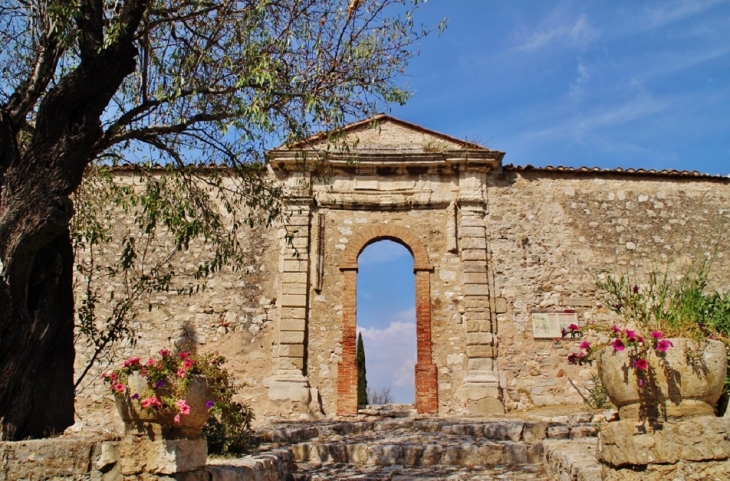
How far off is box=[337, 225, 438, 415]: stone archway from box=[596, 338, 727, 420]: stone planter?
7.12 metres

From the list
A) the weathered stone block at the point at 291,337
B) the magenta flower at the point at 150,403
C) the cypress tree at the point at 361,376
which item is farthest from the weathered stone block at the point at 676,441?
the cypress tree at the point at 361,376

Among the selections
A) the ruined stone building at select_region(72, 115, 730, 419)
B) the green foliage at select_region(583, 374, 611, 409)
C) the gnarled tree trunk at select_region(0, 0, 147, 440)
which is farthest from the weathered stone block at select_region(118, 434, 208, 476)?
A: the green foliage at select_region(583, 374, 611, 409)

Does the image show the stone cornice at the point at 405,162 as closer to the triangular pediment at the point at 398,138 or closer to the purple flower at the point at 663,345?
the triangular pediment at the point at 398,138

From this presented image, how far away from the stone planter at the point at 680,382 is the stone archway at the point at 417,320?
23.4 ft

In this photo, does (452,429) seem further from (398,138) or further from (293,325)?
(398,138)

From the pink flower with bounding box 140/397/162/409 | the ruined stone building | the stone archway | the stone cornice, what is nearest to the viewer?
the pink flower with bounding box 140/397/162/409

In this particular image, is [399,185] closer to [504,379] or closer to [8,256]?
[504,379]

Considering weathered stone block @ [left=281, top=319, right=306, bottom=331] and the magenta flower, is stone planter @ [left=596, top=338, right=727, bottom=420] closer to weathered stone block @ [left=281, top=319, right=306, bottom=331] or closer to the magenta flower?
the magenta flower

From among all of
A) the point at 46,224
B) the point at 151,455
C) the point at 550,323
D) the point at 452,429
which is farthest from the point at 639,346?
the point at 550,323

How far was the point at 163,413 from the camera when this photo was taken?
14.6 ft

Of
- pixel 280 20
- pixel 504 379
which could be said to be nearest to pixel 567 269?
pixel 504 379

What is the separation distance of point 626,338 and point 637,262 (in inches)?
329

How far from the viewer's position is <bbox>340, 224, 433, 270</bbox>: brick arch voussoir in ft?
39.4

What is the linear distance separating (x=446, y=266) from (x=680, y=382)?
7.78 metres
